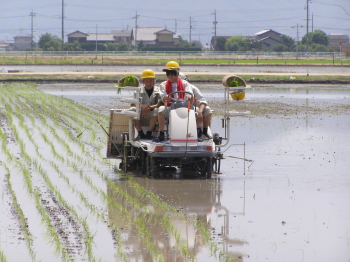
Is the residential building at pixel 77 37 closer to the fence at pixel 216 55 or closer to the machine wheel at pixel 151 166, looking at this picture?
the fence at pixel 216 55

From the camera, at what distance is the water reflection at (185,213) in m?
6.52

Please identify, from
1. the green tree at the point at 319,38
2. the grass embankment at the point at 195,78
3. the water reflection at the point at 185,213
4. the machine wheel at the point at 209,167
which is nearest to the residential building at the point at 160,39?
the green tree at the point at 319,38

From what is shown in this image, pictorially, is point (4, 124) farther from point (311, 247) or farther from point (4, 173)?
point (311, 247)

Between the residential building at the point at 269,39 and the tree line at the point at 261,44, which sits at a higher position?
the residential building at the point at 269,39

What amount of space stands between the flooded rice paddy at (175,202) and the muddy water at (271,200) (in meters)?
0.01

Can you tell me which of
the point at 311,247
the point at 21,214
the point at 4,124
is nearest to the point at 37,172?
the point at 21,214

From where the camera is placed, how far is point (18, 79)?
34188 mm

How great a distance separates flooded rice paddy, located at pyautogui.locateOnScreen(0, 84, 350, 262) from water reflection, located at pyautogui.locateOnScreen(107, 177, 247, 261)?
1 centimetres

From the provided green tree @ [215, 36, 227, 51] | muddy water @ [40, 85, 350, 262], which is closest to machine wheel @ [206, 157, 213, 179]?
muddy water @ [40, 85, 350, 262]

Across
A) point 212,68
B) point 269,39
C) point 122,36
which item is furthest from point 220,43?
point 212,68

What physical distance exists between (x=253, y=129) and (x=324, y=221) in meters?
9.09

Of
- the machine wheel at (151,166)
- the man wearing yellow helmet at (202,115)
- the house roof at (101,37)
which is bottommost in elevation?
the machine wheel at (151,166)

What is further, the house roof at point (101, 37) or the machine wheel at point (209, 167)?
the house roof at point (101, 37)

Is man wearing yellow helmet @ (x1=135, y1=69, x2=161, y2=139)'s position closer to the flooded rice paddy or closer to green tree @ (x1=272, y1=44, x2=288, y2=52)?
the flooded rice paddy
